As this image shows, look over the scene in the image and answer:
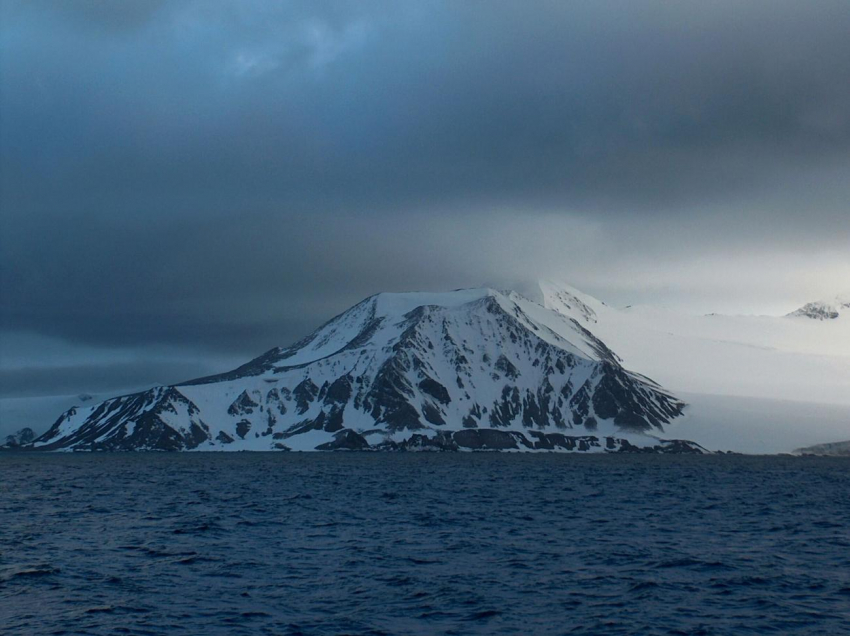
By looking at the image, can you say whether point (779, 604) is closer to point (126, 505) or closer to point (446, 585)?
point (446, 585)

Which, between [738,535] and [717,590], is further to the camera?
[738,535]

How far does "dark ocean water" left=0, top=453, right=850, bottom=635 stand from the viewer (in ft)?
150

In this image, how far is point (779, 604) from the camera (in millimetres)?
49156

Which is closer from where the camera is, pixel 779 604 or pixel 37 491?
pixel 779 604

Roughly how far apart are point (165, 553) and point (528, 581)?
985 inches

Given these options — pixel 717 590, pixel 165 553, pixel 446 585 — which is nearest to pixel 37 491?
pixel 165 553

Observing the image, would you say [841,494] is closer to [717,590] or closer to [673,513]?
[673,513]

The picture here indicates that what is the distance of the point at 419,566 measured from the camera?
6038 centimetres

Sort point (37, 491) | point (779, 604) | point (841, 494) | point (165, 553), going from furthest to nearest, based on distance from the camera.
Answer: point (841, 494)
point (37, 491)
point (165, 553)
point (779, 604)

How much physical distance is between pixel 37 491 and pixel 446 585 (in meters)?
85.9

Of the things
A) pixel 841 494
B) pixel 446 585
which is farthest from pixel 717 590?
pixel 841 494

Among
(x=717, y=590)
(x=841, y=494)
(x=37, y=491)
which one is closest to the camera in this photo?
(x=717, y=590)

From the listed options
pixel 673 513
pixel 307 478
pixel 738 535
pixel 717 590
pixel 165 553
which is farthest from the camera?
pixel 307 478

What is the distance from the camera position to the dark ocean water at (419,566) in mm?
45812
